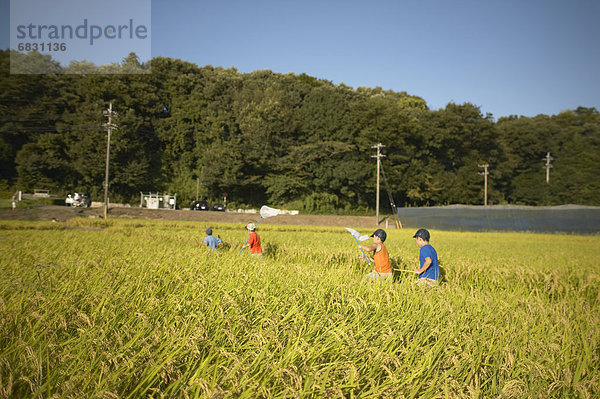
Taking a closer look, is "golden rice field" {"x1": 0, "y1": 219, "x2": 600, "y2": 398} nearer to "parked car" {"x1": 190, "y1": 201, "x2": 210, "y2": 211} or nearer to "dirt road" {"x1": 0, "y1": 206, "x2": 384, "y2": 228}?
"dirt road" {"x1": 0, "y1": 206, "x2": 384, "y2": 228}

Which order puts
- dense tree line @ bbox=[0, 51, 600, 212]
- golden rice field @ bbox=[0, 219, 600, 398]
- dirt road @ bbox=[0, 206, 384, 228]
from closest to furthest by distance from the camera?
golden rice field @ bbox=[0, 219, 600, 398]
dirt road @ bbox=[0, 206, 384, 228]
dense tree line @ bbox=[0, 51, 600, 212]

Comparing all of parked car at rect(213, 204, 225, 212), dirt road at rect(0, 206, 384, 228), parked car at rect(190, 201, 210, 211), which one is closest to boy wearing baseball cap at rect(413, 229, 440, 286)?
dirt road at rect(0, 206, 384, 228)

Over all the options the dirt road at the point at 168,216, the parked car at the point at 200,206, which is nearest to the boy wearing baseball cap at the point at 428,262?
the dirt road at the point at 168,216

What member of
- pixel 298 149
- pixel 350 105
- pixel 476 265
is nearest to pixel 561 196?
pixel 350 105

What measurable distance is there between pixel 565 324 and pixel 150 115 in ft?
181

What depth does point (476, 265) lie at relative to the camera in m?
8.34

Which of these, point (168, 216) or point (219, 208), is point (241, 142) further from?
point (168, 216)

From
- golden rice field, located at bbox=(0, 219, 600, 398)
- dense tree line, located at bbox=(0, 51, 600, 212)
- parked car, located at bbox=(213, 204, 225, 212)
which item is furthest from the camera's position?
dense tree line, located at bbox=(0, 51, 600, 212)

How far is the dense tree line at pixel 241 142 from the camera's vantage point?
44.1 metres

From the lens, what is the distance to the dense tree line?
44.1 meters

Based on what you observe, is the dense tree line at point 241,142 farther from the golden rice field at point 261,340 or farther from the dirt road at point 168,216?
the golden rice field at point 261,340

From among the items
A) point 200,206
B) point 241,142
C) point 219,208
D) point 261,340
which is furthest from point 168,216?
point 261,340

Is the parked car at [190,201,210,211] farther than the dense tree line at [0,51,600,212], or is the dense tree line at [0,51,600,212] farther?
the dense tree line at [0,51,600,212]

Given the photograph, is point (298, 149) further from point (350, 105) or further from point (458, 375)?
point (458, 375)
